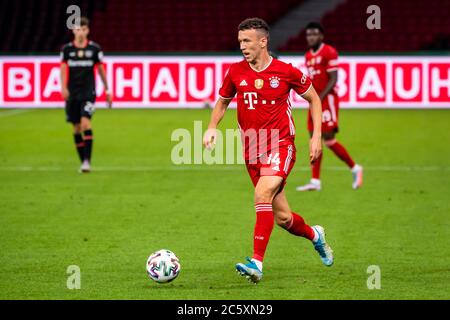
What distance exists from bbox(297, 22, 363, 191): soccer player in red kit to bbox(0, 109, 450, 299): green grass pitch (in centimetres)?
25

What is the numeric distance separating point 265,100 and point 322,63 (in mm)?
5358

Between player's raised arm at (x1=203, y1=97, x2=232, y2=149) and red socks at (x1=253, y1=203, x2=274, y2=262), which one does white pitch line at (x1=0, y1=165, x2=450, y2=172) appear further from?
red socks at (x1=253, y1=203, x2=274, y2=262)

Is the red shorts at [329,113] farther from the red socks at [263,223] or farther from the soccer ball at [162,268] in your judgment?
the soccer ball at [162,268]

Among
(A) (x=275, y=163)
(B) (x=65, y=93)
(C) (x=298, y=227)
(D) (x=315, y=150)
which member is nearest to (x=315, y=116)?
(D) (x=315, y=150)

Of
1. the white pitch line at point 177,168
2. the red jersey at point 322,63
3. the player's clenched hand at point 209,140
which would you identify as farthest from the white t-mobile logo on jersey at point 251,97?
the white pitch line at point 177,168

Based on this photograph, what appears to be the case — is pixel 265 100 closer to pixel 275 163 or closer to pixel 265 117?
pixel 265 117

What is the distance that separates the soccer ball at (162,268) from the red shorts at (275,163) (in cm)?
100

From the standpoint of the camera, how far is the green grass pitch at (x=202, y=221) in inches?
323

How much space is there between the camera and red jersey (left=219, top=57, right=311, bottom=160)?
27.9ft

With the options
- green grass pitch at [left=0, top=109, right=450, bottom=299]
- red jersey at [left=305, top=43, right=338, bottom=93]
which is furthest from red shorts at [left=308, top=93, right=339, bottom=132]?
green grass pitch at [left=0, top=109, right=450, bottom=299]

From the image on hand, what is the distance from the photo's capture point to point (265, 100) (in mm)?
8500

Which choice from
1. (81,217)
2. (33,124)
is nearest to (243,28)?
(81,217)
